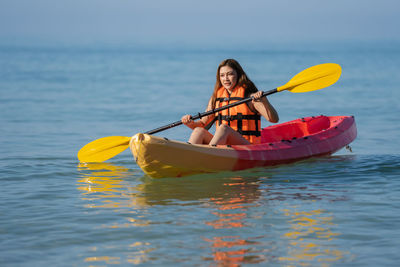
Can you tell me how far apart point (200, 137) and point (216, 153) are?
14.2 inches

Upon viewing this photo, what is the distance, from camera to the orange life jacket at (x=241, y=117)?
6941mm

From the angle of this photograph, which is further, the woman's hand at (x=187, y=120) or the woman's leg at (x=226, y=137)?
the woman's hand at (x=187, y=120)

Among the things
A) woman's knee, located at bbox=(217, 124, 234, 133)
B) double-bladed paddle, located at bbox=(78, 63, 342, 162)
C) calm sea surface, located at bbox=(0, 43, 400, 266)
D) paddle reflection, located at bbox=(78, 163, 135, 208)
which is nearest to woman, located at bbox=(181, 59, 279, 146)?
woman's knee, located at bbox=(217, 124, 234, 133)

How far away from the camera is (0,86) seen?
64.5ft

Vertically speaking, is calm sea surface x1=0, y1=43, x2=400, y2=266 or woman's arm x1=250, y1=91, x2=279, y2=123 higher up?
woman's arm x1=250, y1=91, x2=279, y2=123

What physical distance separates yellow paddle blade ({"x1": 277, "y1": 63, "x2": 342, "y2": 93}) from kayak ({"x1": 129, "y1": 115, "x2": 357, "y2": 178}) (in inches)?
21.7

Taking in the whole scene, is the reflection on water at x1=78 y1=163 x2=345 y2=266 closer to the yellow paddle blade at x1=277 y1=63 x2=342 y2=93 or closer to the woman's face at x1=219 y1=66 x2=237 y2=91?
the woman's face at x1=219 y1=66 x2=237 y2=91

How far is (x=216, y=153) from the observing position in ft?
20.9

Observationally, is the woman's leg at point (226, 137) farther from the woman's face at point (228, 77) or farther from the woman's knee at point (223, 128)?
the woman's face at point (228, 77)

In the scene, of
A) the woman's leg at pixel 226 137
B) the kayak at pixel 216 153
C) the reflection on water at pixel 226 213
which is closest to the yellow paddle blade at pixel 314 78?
the kayak at pixel 216 153

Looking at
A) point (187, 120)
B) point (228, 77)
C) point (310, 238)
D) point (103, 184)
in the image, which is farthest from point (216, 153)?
point (310, 238)

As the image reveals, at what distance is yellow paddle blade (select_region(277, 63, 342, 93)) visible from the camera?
732cm

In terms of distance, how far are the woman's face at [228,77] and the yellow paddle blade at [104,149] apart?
117 centimetres

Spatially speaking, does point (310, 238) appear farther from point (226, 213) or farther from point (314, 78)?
point (314, 78)
